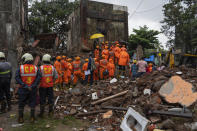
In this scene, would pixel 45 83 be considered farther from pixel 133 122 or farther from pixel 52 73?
pixel 133 122

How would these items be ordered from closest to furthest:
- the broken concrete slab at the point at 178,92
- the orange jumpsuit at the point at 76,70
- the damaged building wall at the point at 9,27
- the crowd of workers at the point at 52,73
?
the broken concrete slab at the point at 178,92
the crowd of workers at the point at 52,73
the damaged building wall at the point at 9,27
the orange jumpsuit at the point at 76,70

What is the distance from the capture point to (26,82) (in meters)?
5.07

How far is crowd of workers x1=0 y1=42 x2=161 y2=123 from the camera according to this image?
5.09 meters

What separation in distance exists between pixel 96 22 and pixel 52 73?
38.3 ft

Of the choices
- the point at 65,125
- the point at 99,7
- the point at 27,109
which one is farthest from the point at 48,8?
the point at 65,125

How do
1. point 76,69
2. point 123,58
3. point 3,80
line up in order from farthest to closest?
point 123,58 → point 76,69 → point 3,80

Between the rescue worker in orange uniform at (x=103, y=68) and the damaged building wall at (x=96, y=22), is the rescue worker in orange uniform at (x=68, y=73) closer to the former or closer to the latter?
the rescue worker in orange uniform at (x=103, y=68)

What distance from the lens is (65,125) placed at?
16.8 ft

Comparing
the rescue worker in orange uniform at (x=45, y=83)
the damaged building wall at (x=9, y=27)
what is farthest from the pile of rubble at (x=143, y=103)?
the damaged building wall at (x=9, y=27)

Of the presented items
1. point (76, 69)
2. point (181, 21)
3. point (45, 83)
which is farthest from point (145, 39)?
point (45, 83)

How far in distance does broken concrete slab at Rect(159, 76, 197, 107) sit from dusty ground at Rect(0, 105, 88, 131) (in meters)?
2.71

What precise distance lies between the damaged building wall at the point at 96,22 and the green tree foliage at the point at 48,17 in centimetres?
685

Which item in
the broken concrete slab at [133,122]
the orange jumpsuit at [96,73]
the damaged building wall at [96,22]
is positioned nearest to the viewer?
the broken concrete slab at [133,122]

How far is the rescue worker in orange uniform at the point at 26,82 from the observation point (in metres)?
5.01
